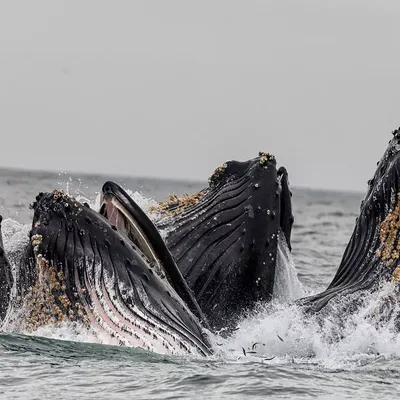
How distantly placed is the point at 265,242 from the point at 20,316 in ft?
9.96

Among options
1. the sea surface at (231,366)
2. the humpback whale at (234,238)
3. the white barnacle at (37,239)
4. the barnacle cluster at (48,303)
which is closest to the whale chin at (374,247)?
the sea surface at (231,366)

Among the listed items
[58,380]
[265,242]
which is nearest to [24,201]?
[265,242]

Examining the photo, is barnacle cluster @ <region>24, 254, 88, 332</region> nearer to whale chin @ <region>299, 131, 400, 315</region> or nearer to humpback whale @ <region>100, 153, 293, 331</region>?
humpback whale @ <region>100, 153, 293, 331</region>

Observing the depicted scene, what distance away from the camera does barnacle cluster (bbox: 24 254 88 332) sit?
10.8 m

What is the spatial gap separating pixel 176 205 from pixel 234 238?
3.36 ft

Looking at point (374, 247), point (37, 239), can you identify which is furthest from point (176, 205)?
point (37, 239)

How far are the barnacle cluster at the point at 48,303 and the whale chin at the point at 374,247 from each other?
251 centimetres

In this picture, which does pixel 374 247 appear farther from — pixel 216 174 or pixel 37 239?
pixel 37 239

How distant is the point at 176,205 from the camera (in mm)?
13773

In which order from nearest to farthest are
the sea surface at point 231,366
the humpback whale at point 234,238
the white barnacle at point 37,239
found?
the sea surface at point 231,366 < the white barnacle at point 37,239 < the humpback whale at point 234,238

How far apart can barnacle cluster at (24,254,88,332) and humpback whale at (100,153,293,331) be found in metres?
2.02

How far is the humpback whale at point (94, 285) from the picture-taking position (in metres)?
10.8

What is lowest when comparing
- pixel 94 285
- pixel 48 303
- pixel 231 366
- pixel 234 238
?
pixel 231 366

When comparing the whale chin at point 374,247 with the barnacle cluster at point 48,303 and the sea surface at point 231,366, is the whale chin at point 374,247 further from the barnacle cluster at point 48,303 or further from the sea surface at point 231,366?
the barnacle cluster at point 48,303
